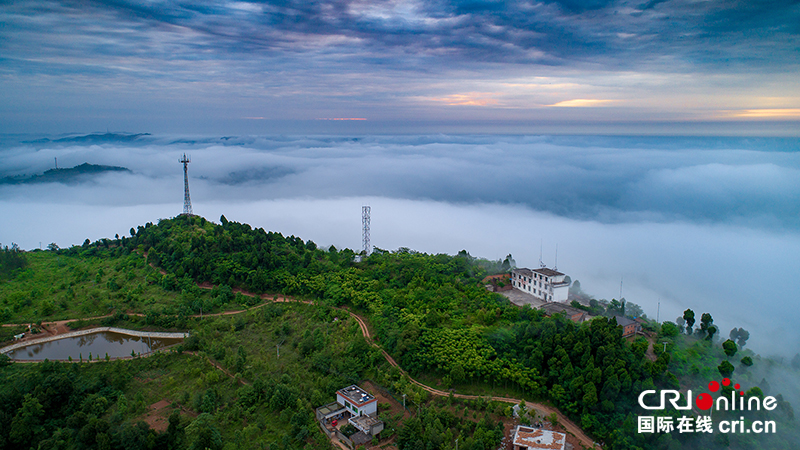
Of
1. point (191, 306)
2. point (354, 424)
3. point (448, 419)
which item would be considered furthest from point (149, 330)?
point (448, 419)

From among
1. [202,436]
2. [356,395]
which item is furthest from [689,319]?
[202,436]

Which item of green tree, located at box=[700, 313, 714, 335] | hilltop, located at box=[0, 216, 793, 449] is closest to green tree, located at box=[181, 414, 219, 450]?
hilltop, located at box=[0, 216, 793, 449]

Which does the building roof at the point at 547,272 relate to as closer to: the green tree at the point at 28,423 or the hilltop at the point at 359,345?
the hilltop at the point at 359,345

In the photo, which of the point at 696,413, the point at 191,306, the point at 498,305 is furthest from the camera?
the point at 191,306

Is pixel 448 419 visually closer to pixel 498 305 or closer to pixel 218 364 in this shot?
pixel 498 305

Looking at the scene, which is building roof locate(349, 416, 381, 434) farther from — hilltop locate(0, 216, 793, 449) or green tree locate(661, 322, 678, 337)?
green tree locate(661, 322, 678, 337)

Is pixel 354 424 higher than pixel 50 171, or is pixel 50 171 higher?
pixel 50 171
